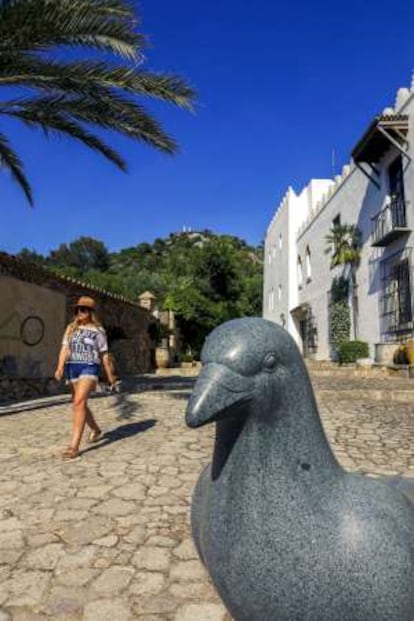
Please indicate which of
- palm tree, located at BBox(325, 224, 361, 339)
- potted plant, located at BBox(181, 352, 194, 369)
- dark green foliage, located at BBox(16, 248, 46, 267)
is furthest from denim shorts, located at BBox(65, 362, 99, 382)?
dark green foliage, located at BBox(16, 248, 46, 267)

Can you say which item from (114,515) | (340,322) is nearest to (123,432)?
(114,515)

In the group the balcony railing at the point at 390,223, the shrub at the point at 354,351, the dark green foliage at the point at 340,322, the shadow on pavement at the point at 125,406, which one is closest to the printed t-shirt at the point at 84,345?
the shadow on pavement at the point at 125,406

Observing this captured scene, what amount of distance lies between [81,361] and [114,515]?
190 centimetres

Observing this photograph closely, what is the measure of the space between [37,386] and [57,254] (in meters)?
45.9

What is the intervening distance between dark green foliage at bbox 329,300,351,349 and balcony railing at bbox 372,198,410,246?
336 cm

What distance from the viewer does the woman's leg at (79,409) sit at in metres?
4.74

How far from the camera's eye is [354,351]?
15.6 meters

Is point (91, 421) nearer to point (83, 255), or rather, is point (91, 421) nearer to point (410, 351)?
point (410, 351)

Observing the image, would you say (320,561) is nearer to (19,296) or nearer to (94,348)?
(94,348)

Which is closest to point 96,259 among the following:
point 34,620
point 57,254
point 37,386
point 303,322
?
point 57,254

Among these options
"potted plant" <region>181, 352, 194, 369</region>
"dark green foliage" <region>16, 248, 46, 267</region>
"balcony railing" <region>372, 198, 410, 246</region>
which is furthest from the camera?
"dark green foliage" <region>16, 248, 46, 267</region>

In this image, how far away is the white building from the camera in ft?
44.8

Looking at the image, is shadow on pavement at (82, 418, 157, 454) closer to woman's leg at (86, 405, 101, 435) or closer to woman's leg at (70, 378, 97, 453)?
woman's leg at (86, 405, 101, 435)

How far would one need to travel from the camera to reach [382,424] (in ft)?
21.4
